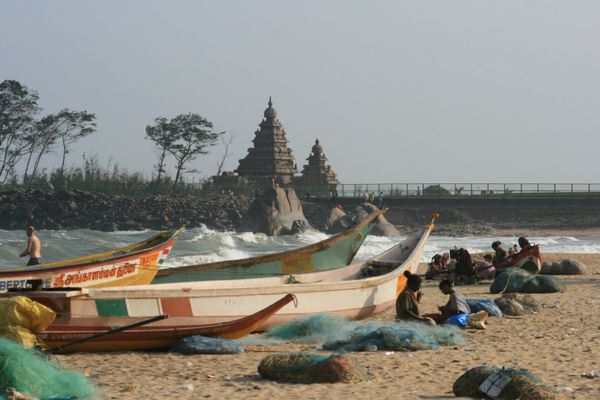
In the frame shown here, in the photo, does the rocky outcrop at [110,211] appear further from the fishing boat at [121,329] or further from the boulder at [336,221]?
the fishing boat at [121,329]

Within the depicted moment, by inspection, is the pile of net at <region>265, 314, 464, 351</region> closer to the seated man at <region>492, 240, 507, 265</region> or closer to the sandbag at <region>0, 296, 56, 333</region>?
the sandbag at <region>0, 296, 56, 333</region>

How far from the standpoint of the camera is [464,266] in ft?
62.0

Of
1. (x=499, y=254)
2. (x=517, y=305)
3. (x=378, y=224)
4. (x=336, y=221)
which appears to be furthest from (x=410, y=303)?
(x=336, y=221)

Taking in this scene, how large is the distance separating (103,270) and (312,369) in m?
7.27

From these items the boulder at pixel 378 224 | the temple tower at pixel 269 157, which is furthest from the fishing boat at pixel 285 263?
the temple tower at pixel 269 157

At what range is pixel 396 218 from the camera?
61219 millimetres

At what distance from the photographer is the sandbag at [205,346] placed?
10.6 metres

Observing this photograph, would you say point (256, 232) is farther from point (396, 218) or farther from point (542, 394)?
point (542, 394)

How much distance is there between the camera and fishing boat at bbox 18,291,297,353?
33.3 ft

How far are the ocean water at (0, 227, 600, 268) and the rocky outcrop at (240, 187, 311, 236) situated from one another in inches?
43.9

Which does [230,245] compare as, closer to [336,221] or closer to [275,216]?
[275,216]

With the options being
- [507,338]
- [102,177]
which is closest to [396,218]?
[102,177]

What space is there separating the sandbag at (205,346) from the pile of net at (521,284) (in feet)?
24.5

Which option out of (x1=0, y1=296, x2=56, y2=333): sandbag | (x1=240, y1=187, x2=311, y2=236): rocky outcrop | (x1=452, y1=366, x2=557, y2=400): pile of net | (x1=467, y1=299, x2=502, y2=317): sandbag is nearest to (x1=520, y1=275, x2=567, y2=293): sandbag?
(x1=467, y1=299, x2=502, y2=317): sandbag
